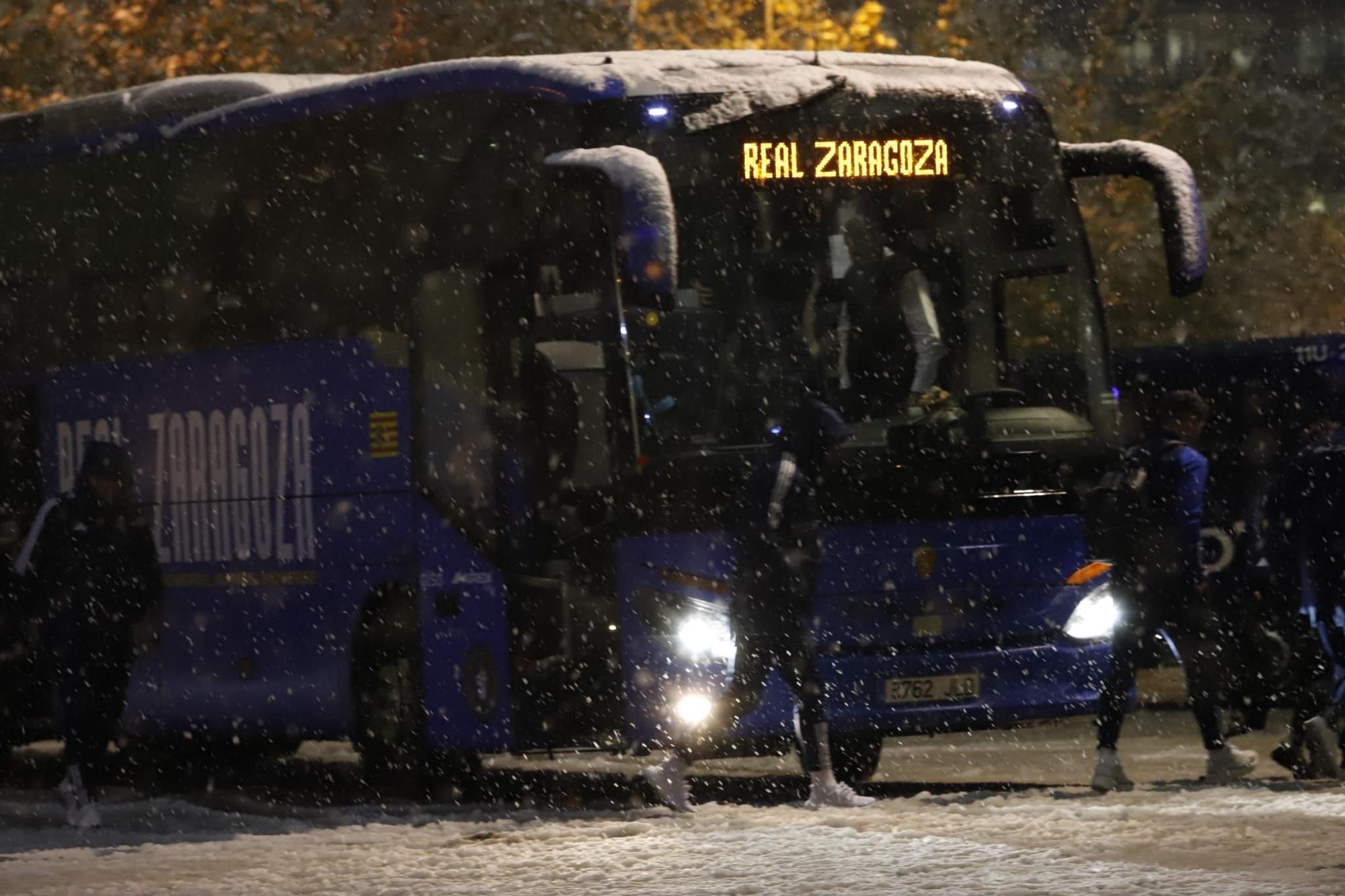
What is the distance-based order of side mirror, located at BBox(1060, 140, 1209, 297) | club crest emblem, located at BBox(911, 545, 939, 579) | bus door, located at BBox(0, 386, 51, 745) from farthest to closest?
bus door, located at BBox(0, 386, 51, 745)
side mirror, located at BBox(1060, 140, 1209, 297)
club crest emblem, located at BBox(911, 545, 939, 579)

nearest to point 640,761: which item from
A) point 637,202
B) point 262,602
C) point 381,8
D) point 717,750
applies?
point 262,602

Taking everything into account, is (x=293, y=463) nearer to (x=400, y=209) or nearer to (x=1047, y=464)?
(x=400, y=209)

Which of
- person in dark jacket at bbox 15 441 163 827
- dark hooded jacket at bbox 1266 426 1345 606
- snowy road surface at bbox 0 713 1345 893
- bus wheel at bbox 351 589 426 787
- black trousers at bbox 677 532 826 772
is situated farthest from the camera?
bus wheel at bbox 351 589 426 787

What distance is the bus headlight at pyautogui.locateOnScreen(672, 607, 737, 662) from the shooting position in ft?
44.0

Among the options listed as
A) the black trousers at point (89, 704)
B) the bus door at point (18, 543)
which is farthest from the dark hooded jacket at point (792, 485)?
the bus door at point (18, 543)

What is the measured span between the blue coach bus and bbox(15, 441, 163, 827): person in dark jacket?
1.37 m

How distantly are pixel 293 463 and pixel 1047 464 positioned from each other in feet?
13.8

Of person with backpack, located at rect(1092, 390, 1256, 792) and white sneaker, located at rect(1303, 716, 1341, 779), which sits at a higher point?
person with backpack, located at rect(1092, 390, 1256, 792)

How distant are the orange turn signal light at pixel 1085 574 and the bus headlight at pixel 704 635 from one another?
1.72 meters

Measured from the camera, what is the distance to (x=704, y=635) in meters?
13.5

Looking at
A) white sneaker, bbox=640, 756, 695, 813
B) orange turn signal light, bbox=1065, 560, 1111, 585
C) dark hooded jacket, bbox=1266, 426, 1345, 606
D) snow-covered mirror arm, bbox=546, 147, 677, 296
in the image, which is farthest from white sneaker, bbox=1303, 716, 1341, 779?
snow-covered mirror arm, bbox=546, 147, 677, 296

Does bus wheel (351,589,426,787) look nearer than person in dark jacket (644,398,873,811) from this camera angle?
No

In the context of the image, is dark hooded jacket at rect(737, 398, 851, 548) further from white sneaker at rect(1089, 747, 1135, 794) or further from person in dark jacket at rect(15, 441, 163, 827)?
person in dark jacket at rect(15, 441, 163, 827)

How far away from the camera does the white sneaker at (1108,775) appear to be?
13.2m
